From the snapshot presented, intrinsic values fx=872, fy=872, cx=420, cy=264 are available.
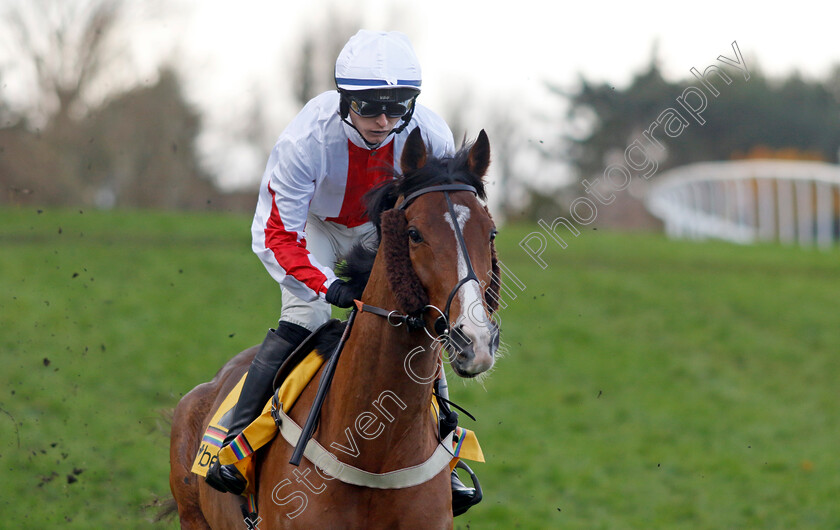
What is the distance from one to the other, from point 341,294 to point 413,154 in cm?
59

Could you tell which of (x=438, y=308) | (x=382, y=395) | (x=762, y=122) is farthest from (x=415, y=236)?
(x=762, y=122)

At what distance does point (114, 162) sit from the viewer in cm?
2058

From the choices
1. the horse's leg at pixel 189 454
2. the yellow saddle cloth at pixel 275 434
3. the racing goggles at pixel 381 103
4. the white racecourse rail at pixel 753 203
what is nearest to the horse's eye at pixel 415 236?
the racing goggles at pixel 381 103

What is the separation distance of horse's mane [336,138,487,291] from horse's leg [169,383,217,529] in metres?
1.84

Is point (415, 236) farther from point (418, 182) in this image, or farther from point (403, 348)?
point (403, 348)

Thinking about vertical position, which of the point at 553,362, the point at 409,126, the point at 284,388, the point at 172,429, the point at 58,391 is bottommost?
the point at 58,391

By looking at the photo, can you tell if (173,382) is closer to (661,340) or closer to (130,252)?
(130,252)

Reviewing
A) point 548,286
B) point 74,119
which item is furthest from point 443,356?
point 74,119

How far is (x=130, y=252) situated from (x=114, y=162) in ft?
19.3

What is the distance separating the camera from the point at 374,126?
11.5 feet

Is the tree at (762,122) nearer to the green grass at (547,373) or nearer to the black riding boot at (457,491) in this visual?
the green grass at (547,373)

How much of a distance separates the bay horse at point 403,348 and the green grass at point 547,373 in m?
2.52

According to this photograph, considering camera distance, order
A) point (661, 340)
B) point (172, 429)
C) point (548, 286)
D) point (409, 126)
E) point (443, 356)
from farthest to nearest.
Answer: point (548, 286), point (661, 340), point (172, 429), point (409, 126), point (443, 356)

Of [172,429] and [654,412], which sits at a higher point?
[172,429]
